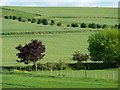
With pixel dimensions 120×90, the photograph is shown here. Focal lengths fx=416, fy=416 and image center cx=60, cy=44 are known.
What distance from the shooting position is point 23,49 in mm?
54500

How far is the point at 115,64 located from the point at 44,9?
395 feet

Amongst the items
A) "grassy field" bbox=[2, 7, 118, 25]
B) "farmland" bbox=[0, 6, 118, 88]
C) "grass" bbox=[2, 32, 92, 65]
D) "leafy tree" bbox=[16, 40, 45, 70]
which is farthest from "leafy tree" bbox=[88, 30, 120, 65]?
"grassy field" bbox=[2, 7, 118, 25]

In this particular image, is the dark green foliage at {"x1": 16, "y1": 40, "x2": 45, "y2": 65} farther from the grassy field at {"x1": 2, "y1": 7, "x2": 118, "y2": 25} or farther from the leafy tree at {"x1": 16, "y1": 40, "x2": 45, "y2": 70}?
the grassy field at {"x1": 2, "y1": 7, "x2": 118, "y2": 25}

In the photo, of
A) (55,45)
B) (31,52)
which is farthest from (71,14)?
(31,52)

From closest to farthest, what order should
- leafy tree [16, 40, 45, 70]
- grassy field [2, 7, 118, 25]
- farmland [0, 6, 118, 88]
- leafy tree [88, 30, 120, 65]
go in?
1. farmland [0, 6, 118, 88]
2. leafy tree [16, 40, 45, 70]
3. leafy tree [88, 30, 120, 65]
4. grassy field [2, 7, 118, 25]

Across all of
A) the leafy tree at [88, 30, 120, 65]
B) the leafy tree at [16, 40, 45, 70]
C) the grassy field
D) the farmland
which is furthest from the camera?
the grassy field

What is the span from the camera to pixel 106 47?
58656 mm

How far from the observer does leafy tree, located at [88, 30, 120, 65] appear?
58.0m

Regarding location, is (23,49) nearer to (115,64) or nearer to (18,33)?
(115,64)

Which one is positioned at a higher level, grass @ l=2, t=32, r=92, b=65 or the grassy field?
the grassy field

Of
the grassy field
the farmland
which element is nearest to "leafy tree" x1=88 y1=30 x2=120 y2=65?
the farmland

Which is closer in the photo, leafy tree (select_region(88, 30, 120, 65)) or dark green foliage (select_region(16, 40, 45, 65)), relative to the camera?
dark green foliage (select_region(16, 40, 45, 65))

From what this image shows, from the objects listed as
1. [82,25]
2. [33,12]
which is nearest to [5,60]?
[82,25]

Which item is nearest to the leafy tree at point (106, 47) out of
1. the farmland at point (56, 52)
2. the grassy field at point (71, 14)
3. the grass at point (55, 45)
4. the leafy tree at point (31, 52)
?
the farmland at point (56, 52)
